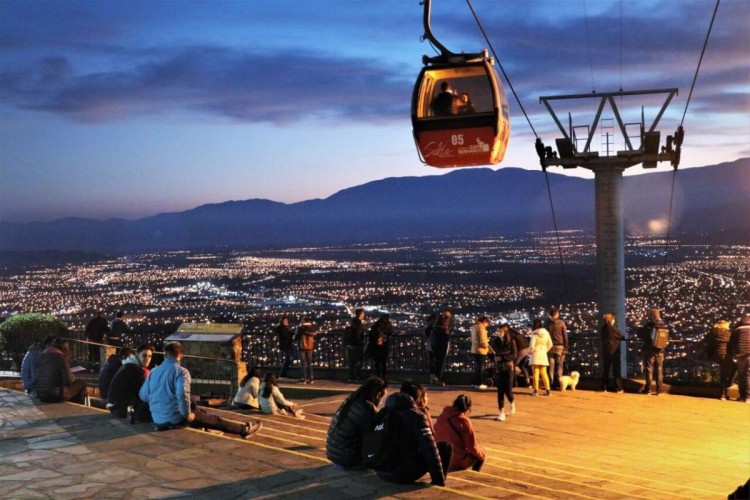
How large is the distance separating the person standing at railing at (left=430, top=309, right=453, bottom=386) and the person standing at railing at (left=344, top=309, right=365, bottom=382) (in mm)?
1627

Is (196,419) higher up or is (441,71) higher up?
(441,71)

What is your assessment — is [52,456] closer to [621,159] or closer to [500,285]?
[621,159]

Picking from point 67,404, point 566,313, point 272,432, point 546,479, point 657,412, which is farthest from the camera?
point 566,313

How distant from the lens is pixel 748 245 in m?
148

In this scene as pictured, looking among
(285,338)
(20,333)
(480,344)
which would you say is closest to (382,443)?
(480,344)

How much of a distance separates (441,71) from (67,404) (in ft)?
24.7

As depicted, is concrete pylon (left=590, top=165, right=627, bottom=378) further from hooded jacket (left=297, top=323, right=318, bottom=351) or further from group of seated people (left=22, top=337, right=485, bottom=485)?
group of seated people (left=22, top=337, right=485, bottom=485)

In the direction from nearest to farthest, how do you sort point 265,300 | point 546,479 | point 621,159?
point 546,479 → point 621,159 → point 265,300

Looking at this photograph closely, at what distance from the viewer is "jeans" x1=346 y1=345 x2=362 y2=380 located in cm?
1789

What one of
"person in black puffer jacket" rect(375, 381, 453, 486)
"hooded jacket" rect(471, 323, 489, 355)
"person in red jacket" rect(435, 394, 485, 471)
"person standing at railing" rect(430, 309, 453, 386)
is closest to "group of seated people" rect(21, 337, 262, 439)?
"person in red jacket" rect(435, 394, 485, 471)

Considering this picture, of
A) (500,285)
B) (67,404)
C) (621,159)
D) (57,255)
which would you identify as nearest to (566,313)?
(500,285)

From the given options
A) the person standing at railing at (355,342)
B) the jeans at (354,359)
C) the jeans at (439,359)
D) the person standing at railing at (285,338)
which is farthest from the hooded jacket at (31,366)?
the jeans at (439,359)

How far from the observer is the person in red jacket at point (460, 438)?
923cm

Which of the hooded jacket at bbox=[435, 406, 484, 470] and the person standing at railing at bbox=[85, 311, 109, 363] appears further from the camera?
the person standing at railing at bbox=[85, 311, 109, 363]
